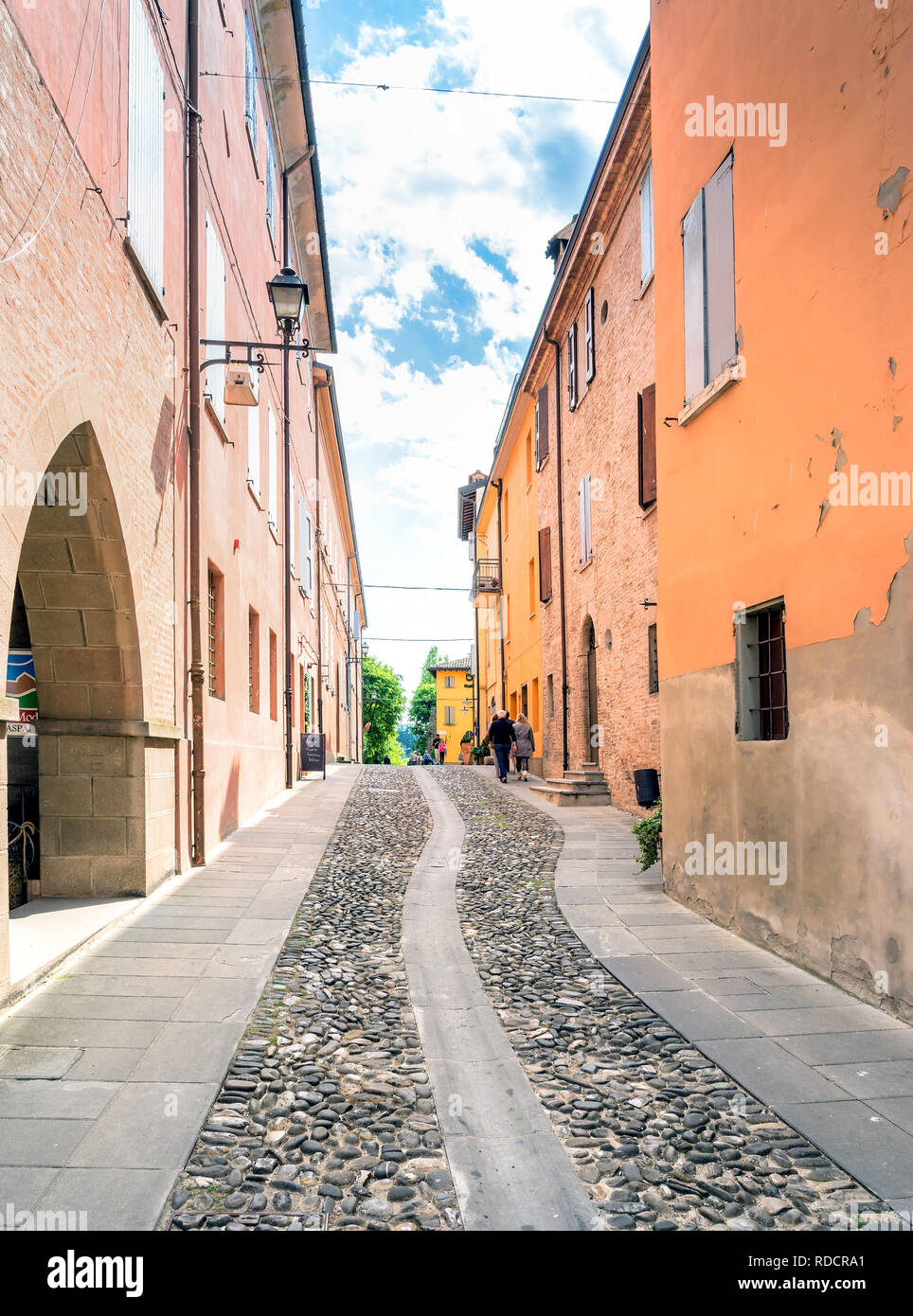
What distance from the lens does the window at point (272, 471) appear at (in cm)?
1465

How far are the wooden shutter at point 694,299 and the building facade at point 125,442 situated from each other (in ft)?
14.1


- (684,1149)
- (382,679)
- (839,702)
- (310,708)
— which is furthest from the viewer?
(382,679)

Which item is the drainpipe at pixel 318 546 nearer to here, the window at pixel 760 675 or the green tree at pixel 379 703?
the window at pixel 760 675

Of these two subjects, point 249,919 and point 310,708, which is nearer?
point 249,919

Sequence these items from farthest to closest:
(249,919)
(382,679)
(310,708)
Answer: (382,679) < (310,708) < (249,919)

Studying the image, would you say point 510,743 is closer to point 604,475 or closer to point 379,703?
point 604,475

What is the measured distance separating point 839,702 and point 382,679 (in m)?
60.3

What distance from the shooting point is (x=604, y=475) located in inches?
587

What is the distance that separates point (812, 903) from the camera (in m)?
5.34

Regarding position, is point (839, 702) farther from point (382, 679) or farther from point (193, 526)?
point (382, 679)

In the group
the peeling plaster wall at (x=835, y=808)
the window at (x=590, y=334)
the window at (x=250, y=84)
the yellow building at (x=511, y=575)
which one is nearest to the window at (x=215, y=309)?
the window at (x=250, y=84)

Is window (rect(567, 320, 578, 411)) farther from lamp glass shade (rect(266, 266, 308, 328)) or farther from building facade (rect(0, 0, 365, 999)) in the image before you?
lamp glass shade (rect(266, 266, 308, 328))

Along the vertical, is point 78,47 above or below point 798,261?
above

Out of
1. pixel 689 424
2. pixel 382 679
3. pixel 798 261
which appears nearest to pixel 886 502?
pixel 798 261
